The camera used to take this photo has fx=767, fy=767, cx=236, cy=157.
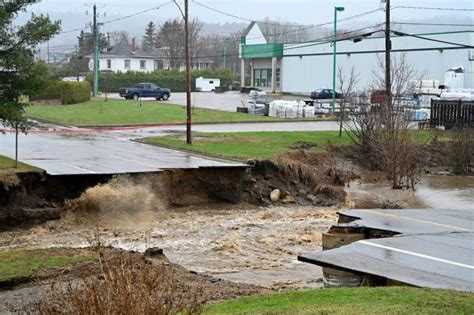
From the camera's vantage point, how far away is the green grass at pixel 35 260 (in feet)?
41.9

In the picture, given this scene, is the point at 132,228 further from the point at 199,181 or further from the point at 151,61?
the point at 151,61

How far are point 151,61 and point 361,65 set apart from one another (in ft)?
189

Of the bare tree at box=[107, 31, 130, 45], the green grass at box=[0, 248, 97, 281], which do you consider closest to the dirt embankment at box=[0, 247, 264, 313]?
the green grass at box=[0, 248, 97, 281]

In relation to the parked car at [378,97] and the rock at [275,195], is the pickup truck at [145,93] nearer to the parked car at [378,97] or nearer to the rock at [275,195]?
the parked car at [378,97]

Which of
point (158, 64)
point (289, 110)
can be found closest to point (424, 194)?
point (289, 110)

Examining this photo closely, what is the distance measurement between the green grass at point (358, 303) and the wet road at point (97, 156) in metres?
13.8

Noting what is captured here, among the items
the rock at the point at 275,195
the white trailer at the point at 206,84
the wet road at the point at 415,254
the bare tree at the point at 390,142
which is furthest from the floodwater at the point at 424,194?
the white trailer at the point at 206,84

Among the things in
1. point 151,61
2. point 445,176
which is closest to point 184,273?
point 445,176

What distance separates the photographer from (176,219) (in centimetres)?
2142

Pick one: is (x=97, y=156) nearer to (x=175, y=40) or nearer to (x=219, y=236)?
(x=219, y=236)

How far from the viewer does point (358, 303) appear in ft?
29.2

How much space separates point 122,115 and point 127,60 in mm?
74304

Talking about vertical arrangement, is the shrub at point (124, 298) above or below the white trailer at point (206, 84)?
below

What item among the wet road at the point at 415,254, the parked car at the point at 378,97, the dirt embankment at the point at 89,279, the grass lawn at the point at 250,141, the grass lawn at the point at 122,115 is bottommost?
the dirt embankment at the point at 89,279
